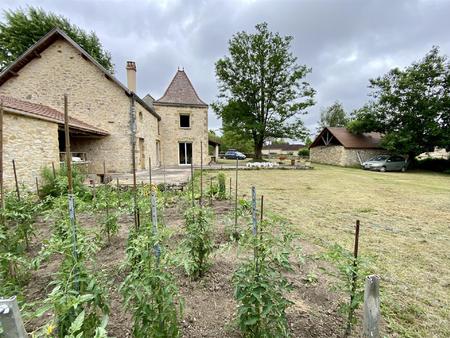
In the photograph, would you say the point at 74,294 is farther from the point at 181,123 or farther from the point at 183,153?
the point at 181,123

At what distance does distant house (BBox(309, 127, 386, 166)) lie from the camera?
66.1 ft

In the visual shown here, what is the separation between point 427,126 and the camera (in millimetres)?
16547

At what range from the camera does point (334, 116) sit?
127 feet

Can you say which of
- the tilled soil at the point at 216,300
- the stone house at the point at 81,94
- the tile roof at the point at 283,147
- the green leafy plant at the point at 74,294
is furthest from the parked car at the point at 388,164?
the tile roof at the point at 283,147

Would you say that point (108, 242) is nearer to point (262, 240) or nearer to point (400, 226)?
point (262, 240)

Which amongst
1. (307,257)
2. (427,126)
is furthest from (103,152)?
(427,126)

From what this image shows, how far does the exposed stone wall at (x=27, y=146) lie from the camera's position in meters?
5.61

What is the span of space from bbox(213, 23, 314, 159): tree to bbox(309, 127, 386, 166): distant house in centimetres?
361

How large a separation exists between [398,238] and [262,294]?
364 cm

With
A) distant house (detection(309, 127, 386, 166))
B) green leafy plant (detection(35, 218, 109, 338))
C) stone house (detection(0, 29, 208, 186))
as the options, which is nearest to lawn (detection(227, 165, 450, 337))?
green leafy plant (detection(35, 218, 109, 338))

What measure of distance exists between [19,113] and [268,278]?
7526 mm

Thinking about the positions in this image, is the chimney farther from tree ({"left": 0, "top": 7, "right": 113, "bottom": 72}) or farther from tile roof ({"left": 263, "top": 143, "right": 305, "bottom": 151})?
tile roof ({"left": 263, "top": 143, "right": 305, "bottom": 151})

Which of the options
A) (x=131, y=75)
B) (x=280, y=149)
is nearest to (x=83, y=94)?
(x=131, y=75)

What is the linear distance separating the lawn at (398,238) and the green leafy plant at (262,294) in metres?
1.11
